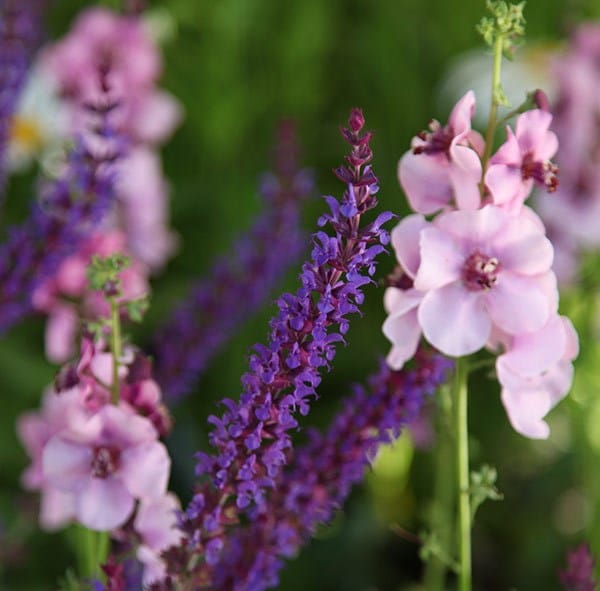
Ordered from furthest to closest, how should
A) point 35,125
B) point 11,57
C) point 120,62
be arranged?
point 35,125 → point 120,62 → point 11,57

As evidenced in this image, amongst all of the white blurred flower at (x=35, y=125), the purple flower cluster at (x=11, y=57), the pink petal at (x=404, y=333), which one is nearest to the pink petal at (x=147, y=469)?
the pink petal at (x=404, y=333)

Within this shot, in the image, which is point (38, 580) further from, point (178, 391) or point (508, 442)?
point (508, 442)

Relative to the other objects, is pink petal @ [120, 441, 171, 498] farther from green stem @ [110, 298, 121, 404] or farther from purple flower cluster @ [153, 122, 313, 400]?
purple flower cluster @ [153, 122, 313, 400]

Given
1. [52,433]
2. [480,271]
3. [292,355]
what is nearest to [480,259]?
[480,271]

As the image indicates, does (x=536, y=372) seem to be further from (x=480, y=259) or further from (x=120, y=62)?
(x=120, y=62)

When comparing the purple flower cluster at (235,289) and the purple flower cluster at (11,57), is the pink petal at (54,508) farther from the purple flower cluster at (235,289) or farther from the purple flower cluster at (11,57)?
the purple flower cluster at (11,57)

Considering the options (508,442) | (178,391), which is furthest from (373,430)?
(508,442)
